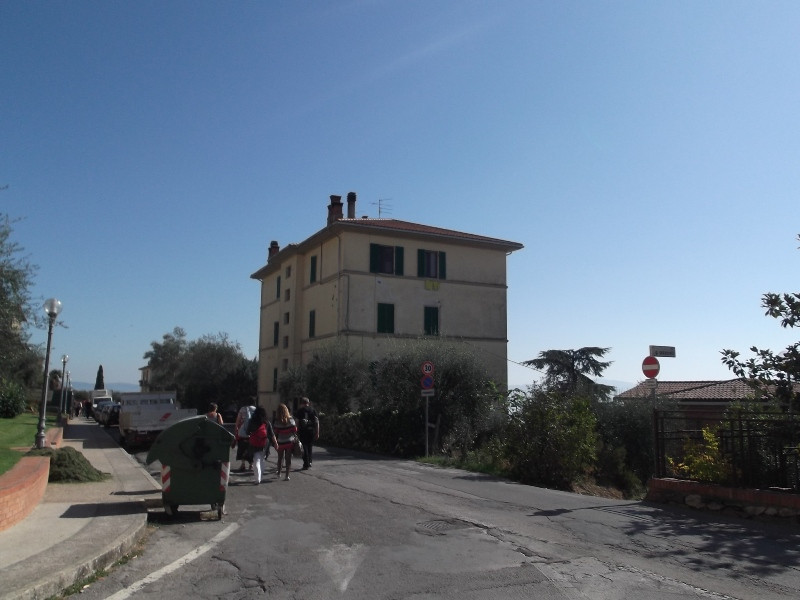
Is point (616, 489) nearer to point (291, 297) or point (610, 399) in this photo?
point (610, 399)

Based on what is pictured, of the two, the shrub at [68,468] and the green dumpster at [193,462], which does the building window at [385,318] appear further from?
the green dumpster at [193,462]

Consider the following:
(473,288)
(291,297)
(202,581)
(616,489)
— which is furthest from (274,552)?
(291,297)

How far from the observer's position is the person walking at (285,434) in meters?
14.1

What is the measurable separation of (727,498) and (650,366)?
317 cm

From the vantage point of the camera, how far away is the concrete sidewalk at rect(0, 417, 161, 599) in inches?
234

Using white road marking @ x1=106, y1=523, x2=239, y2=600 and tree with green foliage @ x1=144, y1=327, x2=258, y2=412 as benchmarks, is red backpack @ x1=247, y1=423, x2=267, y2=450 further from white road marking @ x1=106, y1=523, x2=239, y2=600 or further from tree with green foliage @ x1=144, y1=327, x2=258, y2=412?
tree with green foliage @ x1=144, y1=327, x2=258, y2=412

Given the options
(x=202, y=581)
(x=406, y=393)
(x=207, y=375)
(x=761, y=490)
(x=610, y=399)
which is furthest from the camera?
(x=207, y=375)

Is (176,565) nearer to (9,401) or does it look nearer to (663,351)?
(663,351)

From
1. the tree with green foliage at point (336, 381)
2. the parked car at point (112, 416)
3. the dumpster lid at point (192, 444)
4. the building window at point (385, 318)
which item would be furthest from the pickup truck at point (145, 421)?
the dumpster lid at point (192, 444)

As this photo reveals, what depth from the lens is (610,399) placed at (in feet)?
83.7

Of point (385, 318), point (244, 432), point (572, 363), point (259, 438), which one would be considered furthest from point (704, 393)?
point (259, 438)

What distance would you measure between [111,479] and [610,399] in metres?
18.1

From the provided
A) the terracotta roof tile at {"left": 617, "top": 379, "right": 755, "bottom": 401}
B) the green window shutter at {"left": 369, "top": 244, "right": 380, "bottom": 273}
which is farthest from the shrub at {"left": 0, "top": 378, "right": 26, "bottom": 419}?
the terracotta roof tile at {"left": 617, "top": 379, "right": 755, "bottom": 401}

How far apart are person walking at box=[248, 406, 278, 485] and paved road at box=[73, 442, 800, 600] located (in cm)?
149
